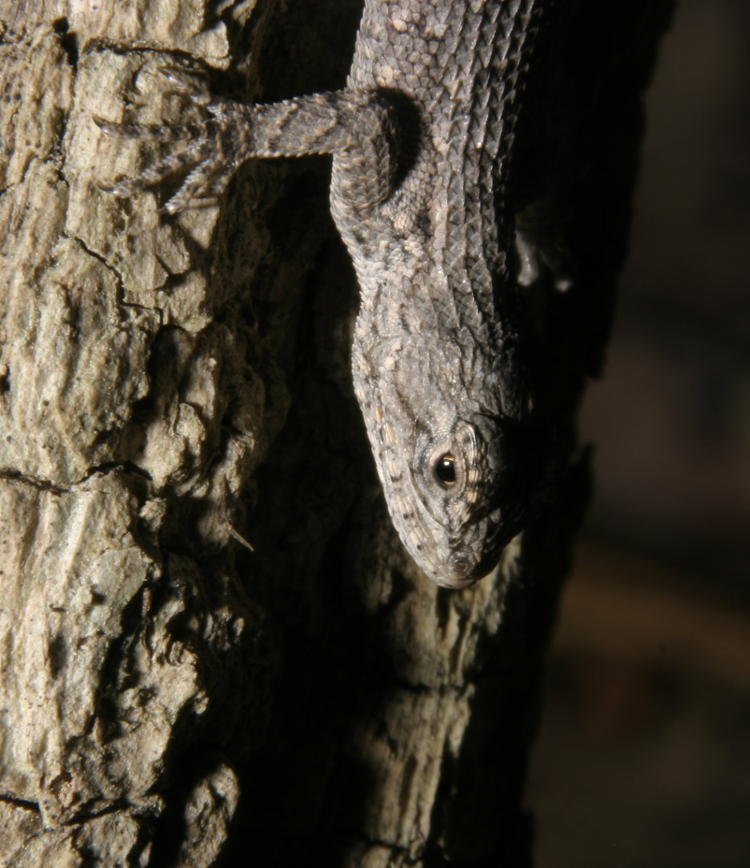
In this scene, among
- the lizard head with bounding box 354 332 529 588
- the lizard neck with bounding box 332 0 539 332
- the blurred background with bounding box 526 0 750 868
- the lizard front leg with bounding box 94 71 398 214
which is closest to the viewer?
the lizard front leg with bounding box 94 71 398 214

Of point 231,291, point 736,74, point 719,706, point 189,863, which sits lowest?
point 719,706

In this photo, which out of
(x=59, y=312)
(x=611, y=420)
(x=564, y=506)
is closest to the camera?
(x=59, y=312)

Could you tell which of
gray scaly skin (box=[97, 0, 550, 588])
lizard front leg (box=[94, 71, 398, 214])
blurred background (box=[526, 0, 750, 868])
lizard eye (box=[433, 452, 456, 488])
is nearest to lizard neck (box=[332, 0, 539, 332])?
gray scaly skin (box=[97, 0, 550, 588])

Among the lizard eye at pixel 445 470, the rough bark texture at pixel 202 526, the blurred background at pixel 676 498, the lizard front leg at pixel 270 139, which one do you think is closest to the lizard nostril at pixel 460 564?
the lizard eye at pixel 445 470

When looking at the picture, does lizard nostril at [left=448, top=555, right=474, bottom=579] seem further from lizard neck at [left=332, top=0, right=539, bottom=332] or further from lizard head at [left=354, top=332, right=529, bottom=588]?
lizard neck at [left=332, top=0, right=539, bottom=332]

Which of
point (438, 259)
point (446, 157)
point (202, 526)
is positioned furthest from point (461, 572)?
point (446, 157)

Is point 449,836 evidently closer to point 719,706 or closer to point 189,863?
point 189,863

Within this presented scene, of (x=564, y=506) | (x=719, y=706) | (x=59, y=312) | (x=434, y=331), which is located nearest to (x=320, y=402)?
(x=434, y=331)

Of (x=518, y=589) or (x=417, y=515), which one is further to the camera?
(x=518, y=589)
